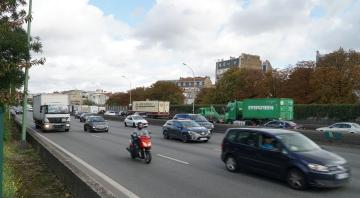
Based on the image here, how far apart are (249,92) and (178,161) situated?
72598mm

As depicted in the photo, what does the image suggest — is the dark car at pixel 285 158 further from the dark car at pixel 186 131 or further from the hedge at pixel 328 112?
the hedge at pixel 328 112

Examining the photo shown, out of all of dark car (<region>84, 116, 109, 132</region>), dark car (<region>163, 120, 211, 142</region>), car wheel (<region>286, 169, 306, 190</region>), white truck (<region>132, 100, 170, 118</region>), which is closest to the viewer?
car wheel (<region>286, 169, 306, 190</region>)

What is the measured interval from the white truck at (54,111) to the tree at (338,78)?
41.4 metres

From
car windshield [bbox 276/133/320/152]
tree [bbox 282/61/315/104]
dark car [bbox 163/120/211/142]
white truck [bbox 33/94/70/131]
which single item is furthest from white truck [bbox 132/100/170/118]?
car windshield [bbox 276/133/320/152]

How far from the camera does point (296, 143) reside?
11633 millimetres

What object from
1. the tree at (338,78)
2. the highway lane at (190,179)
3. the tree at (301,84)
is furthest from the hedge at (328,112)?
the highway lane at (190,179)

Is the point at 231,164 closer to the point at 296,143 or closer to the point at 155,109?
the point at 296,143

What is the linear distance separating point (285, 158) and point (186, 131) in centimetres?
1449

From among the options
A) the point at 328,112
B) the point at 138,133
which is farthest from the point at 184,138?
the point at 328,112

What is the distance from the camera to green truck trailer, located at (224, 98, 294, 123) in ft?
160

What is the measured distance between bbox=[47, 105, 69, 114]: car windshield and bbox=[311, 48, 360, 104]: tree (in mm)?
41406

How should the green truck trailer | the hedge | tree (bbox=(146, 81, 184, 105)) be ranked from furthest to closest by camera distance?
tree (bbox=(146, 81, 184, 105)) < the hedge < the green truck trailer

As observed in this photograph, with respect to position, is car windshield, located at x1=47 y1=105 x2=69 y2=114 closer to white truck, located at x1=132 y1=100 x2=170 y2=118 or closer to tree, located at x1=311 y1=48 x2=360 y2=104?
white truck, located at x1=132 y1=100 x2=170 y2=118

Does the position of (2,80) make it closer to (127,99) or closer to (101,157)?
(101,157)
